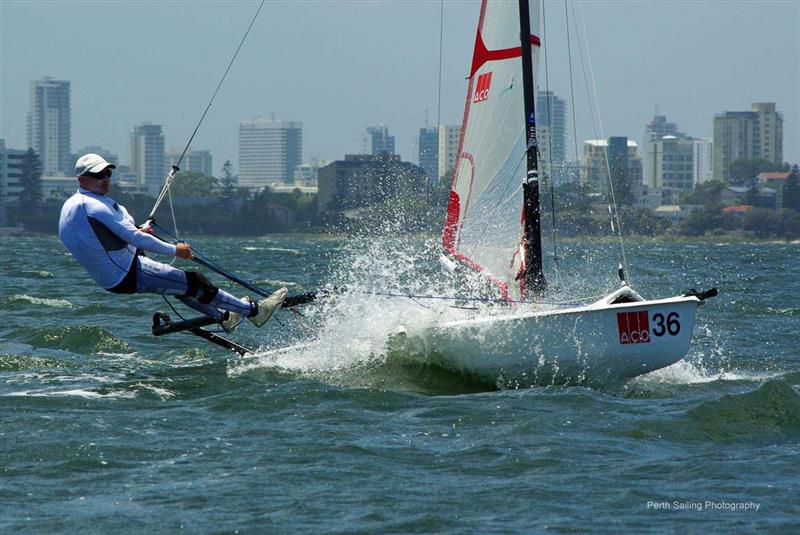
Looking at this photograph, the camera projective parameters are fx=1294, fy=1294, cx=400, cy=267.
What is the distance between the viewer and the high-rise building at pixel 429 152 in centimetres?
15138

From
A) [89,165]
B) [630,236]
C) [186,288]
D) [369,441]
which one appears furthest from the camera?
[630,236]

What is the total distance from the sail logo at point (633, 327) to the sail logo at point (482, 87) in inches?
134

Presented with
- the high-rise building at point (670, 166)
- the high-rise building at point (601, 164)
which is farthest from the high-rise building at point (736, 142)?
the high-rise building at point (601, 164)

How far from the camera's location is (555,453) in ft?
22.7

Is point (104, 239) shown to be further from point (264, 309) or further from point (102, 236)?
point (264, 309)

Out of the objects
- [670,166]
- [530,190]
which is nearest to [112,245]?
[530,190]

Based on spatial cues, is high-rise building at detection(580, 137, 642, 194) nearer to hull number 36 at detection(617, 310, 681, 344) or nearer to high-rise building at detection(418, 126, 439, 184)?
high-rise building at detection(418, 126, 439, 184)

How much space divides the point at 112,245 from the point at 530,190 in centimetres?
353

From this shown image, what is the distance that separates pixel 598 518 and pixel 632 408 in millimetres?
2561

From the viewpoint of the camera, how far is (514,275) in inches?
427

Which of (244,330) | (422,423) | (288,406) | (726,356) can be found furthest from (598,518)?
(244,330)

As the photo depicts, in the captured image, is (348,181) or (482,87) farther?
(348,181)

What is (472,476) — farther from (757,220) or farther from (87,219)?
(757,220)

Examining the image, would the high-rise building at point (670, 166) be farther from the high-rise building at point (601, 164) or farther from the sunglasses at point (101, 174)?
the sunglasses at point (101, 174)
